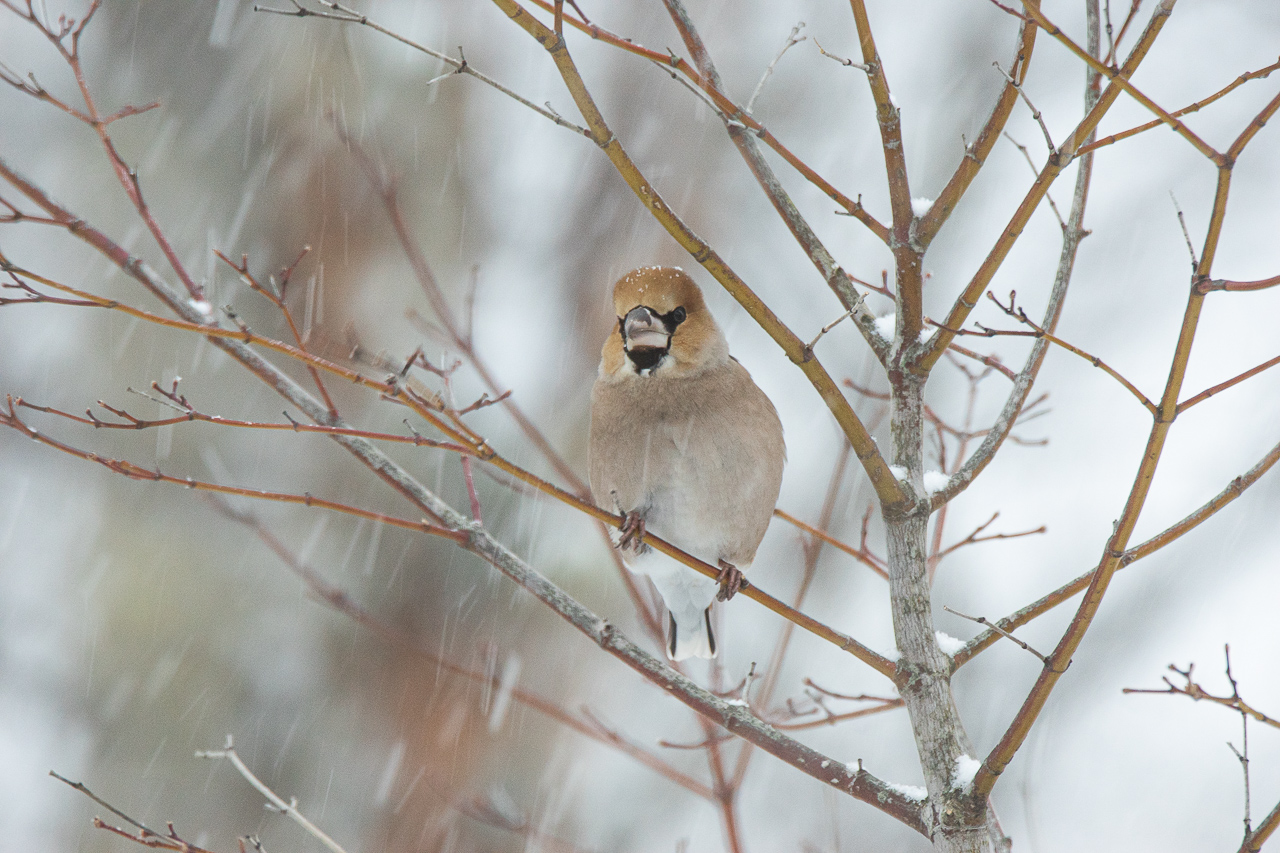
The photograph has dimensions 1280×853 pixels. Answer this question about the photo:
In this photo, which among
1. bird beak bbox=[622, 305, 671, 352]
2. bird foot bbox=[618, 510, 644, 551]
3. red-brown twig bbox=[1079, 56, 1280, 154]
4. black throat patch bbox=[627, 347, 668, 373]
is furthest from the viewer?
black throat patch bbox=[627, 347, 668, 373]

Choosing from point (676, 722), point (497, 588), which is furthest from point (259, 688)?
point (676, 722)

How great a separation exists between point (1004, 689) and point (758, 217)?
444 cm

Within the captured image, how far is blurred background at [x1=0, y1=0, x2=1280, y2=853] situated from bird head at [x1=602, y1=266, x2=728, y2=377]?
2317 mm

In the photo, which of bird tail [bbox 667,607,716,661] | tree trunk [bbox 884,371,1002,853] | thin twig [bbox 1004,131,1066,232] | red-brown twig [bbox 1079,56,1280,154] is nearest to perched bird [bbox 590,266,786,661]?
bird tail [bbox 667,607,716,661]

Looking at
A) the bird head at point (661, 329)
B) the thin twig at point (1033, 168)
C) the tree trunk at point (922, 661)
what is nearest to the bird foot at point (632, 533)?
the bird head at point (661, 329)

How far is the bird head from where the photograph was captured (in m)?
3.37

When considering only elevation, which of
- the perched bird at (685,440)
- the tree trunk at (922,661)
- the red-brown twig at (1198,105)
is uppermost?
the red-brown twig at (1198,105)

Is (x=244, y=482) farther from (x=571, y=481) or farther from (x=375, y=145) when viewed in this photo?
(x=571, y=481)

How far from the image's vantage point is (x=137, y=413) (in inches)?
280

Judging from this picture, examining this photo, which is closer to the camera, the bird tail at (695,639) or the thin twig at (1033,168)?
the thin twig at (1033,168)

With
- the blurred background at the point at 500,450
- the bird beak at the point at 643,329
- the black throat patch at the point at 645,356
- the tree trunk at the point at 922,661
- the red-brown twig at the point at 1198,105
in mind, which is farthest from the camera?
the blurred background at the point at 500,450

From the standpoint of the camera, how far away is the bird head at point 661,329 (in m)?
3.37

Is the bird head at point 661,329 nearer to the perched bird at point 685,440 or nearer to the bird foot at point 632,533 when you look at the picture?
the perched bird at point 685,440

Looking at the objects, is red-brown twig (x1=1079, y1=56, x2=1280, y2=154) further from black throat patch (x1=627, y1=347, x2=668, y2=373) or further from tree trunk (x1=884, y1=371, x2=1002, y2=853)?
black throat patch (x1=627, y1=347, x2=668, y2=373)
